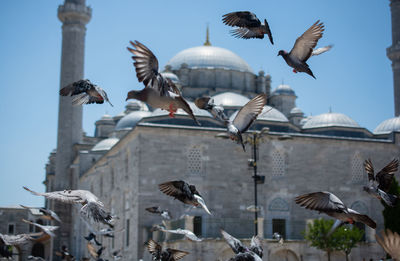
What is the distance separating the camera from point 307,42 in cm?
614

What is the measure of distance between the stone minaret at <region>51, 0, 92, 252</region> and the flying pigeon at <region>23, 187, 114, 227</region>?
3142cm

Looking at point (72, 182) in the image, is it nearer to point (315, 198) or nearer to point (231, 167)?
point (231, 167)

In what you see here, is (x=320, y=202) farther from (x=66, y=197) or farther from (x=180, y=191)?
(x=66, y=197)

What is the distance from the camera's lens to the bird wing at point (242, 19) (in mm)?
6164

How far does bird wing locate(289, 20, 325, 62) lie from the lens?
19.9ft

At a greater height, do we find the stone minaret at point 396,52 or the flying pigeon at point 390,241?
the stone minaret at point 396,52

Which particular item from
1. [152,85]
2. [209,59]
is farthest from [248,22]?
[209,59]

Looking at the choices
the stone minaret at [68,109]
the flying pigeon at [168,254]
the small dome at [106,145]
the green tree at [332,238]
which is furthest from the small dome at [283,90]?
the flying pigeon at [168,254]

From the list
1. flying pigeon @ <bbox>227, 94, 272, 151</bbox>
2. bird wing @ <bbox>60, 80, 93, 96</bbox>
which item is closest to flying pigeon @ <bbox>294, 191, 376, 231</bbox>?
flying pigeon @ <bbox>227, 94, 272, 151</bbox>

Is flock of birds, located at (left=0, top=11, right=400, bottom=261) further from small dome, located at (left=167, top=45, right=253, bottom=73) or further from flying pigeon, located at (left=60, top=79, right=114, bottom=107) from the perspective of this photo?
small dome, located at (left=167, top=45, right=253, bottom=73)

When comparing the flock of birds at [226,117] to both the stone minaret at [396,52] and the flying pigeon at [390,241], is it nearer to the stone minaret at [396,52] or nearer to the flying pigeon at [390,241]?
the flying pigeon at [390,241]

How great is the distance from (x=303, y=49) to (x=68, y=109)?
32.2m

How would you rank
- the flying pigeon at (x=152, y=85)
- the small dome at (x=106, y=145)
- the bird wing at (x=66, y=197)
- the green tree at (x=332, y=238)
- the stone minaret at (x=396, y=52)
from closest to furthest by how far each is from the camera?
the flying pigeon at (x=152, y=85) → the bird wing at (x=66, y=197) → the green tree at (x=332, y=238) → the stone minaret at (x=396, y=52) → the small dome at (x=106, y=145)

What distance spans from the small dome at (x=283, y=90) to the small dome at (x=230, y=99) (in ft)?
18.2
